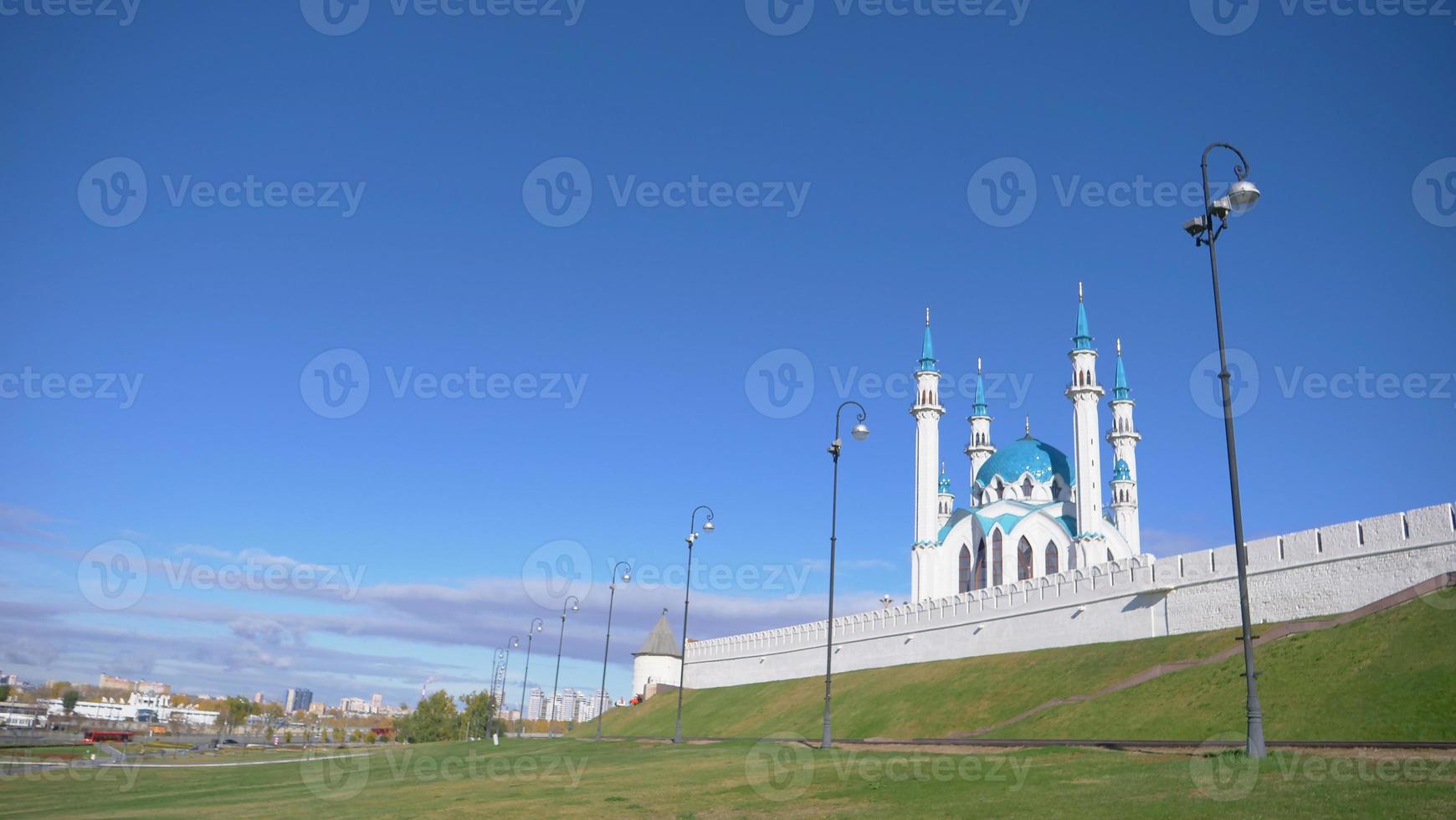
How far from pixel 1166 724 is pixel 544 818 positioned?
20.2m

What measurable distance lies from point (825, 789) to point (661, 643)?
8340 centimetres

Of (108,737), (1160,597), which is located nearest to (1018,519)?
(1160,597)

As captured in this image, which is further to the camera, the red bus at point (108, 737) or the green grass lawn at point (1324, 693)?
the red bus at point (108, 737)

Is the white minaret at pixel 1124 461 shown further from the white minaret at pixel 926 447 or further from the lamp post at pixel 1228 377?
the lamp post at pixel 1228 377

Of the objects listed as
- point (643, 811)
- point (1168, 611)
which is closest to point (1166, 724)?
point (1168, 611)

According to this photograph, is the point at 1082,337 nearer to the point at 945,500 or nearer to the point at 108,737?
the point at 945,500

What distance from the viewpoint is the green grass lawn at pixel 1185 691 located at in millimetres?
24125

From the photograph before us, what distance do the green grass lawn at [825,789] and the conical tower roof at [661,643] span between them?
215 feet

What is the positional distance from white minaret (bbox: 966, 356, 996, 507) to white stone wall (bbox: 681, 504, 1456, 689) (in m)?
27.9

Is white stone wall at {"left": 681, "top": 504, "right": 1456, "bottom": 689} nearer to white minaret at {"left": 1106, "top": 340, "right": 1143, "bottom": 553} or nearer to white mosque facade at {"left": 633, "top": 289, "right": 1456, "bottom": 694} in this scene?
white mosque facade at {"left": 633, "top": 289, "right": 1456, "bottom": 694}

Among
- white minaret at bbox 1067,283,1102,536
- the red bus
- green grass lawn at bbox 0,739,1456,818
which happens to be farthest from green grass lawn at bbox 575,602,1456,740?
the red bus

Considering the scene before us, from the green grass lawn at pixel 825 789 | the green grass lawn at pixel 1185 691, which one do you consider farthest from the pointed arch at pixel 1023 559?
the green grass lawn at pixel 825 789

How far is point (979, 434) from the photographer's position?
3620 inches

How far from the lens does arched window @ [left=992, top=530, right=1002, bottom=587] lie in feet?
252
